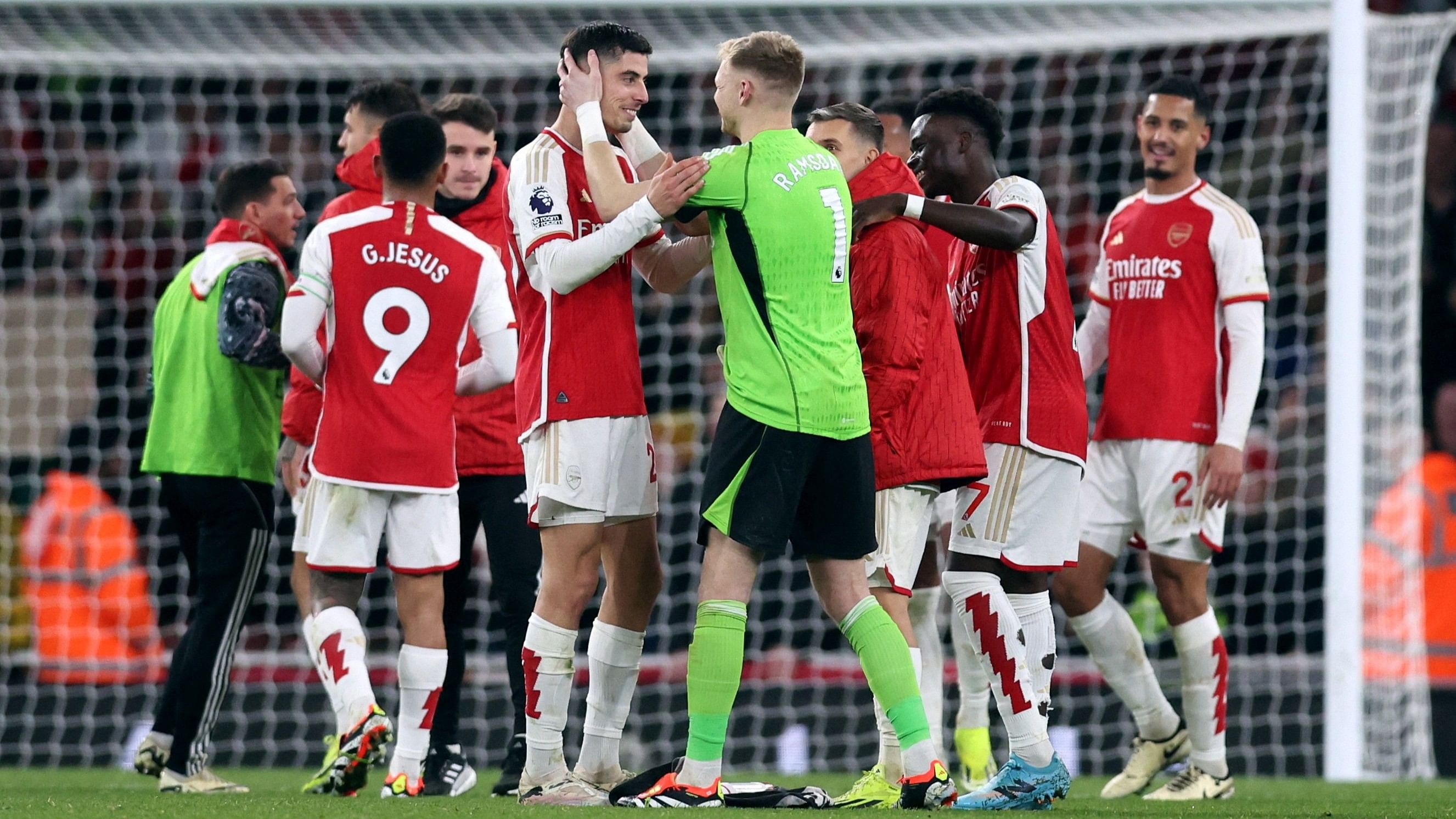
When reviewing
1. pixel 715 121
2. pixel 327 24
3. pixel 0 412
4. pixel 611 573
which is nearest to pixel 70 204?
pixel 0 412

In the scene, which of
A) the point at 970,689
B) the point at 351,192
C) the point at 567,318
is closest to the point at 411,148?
the point at 351,192

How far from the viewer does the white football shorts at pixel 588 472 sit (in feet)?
13.7

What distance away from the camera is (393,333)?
15.9ft

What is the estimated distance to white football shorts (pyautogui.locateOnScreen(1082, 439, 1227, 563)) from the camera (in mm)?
5449

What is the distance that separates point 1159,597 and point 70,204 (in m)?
7.49

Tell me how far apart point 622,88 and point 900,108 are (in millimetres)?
→ 1855

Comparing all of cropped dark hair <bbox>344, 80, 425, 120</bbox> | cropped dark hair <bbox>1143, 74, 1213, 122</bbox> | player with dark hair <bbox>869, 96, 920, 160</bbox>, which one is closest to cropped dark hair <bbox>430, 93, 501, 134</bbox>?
cropped dark hair <bbox>344, 80, 425, 120</bbox>

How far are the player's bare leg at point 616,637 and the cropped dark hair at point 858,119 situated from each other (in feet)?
3.81

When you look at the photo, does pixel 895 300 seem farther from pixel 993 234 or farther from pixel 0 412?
pixel 0 412

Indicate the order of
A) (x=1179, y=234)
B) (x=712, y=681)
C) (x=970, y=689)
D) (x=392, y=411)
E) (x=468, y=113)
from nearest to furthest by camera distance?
(x=712, y=681), (x=392, y=411), (x=970, y=689), (x=1179, y=234), (x=468, y=113)

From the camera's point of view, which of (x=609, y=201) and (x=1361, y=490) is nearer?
(x=609, y=201)

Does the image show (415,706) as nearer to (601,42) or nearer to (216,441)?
(216,441)

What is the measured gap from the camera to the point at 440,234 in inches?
194

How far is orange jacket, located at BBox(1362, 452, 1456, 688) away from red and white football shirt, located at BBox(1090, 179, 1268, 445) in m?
2.38
